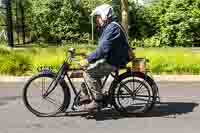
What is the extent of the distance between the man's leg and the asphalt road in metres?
0.31

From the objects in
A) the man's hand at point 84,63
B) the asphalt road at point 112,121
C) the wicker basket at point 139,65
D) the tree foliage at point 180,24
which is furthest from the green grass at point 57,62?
the tree foliage at point 180,24

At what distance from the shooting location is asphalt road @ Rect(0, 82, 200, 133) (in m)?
7.67

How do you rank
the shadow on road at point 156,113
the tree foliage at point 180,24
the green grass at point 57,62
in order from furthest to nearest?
1. the tree foliage at point 180,24
2. the green grass at point 57,62
3. the shadow on road at point 156,113

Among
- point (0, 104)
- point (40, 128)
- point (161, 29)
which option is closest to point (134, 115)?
point (40, 128)

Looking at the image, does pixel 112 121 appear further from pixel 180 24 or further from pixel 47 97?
pixel 180 24

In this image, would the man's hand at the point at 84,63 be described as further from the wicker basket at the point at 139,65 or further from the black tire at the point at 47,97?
the wicker basket at the point at 139,65

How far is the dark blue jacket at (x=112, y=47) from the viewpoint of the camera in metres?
8.04

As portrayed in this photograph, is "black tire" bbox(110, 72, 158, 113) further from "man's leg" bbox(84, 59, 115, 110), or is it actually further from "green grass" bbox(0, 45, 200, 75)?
"green grass" bbox(0, 45, 200, 75)

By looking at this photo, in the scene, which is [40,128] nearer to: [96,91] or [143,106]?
[96,91]

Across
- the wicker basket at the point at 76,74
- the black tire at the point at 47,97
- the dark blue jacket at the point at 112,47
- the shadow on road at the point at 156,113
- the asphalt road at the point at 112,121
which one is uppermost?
the dark blue jacket at the point at 112,47

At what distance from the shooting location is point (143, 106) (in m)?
8.51

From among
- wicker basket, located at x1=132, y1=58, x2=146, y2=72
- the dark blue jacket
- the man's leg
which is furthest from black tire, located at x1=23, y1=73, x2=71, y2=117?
wicker basket, located at x1=132, y1=58, x2=146, y2=72

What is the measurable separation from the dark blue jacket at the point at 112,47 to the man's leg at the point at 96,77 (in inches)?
3.8

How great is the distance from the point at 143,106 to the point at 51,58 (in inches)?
241
